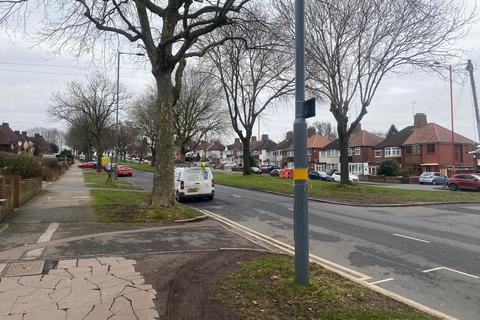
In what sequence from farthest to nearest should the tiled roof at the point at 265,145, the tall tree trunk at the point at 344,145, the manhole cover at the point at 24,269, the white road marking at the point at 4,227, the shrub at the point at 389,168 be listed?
the tiled roof at the point at 265,145, the shrub at the point at 389,168, the tall tree trunk at the point at 344,145, the white road marking at the point at 4,227, the manhole cover at the point at 24,269

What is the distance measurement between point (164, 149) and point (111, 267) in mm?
7280

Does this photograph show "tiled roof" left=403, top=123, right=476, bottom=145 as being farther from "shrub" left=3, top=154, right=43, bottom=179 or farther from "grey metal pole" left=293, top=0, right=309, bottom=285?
"grey metal pole" left=293, top=0, right=309, bottom=285

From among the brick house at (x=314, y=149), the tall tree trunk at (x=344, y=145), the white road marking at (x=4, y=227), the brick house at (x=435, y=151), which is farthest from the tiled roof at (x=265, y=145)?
the white road marking at (x=4, y=227)

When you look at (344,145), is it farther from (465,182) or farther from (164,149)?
(164,149)

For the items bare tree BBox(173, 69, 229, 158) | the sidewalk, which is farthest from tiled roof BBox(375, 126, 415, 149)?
the sidewalk

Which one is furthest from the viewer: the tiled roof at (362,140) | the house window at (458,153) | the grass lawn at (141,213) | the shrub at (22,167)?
the tiled roof at (362,140)

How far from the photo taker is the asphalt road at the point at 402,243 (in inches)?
265

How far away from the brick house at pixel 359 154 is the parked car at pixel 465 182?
107ft

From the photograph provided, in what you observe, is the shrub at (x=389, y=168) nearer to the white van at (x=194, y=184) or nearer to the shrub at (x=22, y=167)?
the white van at (x=194, y=184)

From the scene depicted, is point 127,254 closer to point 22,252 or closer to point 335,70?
point 22,252

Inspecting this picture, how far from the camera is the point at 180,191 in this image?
1972 centimetres

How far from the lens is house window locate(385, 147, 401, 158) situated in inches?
2633

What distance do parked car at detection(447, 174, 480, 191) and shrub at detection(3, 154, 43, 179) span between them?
32600mm

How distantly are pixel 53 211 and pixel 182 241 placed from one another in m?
6.01
